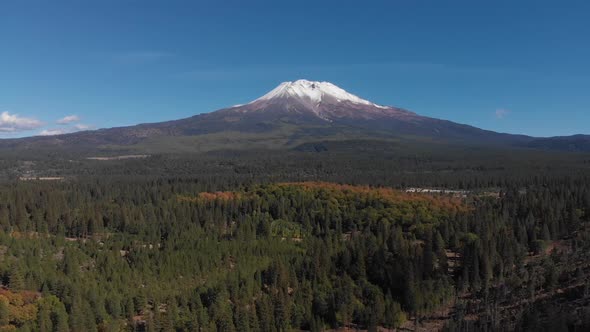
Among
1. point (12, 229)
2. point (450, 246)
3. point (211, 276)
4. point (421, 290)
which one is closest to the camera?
point (421, 290)

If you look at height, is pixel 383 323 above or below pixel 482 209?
below

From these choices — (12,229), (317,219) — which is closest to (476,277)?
(317,219)

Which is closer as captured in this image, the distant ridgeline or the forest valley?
the forest valley

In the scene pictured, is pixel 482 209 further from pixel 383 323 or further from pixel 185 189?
pixel 185 189

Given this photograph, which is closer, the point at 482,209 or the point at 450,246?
the point at 450,246
